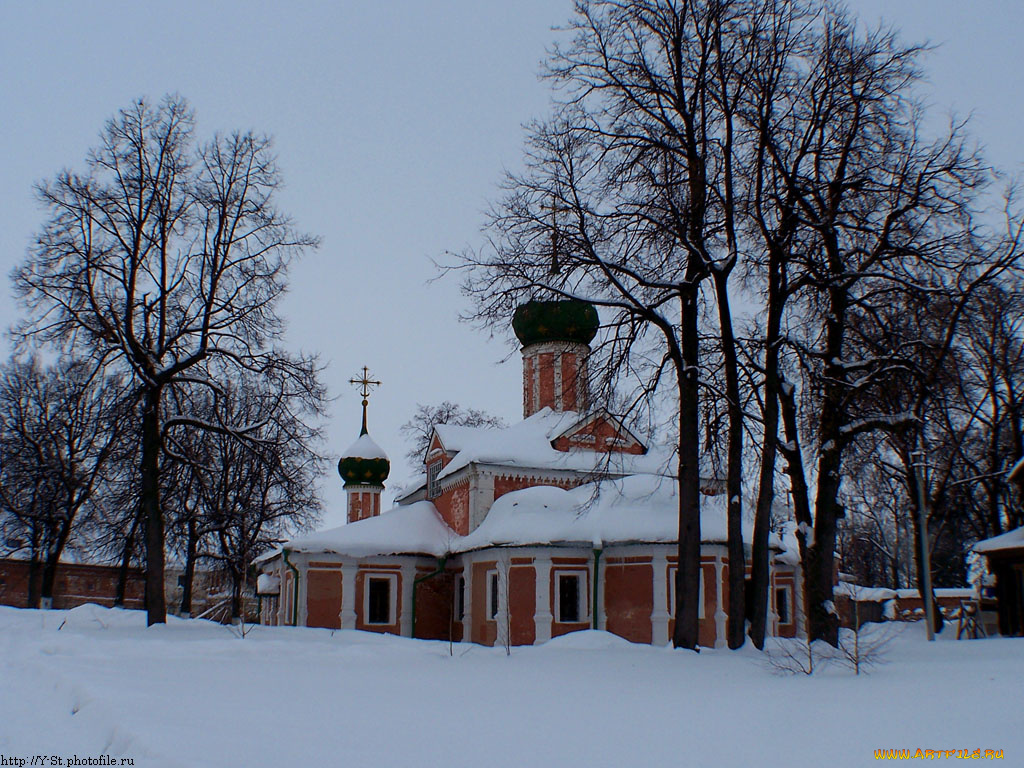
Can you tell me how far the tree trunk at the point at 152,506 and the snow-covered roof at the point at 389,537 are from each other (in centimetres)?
591

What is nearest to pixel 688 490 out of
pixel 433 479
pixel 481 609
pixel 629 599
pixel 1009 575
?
pixel 629 599

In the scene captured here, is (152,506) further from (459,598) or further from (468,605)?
(459,598)

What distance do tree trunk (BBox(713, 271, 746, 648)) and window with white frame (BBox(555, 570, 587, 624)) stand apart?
7.94m

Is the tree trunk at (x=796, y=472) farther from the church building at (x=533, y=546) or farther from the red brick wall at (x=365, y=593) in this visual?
the red brick wall at (x=365, y=593)

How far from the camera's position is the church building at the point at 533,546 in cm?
2198

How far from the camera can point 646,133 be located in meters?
15.9

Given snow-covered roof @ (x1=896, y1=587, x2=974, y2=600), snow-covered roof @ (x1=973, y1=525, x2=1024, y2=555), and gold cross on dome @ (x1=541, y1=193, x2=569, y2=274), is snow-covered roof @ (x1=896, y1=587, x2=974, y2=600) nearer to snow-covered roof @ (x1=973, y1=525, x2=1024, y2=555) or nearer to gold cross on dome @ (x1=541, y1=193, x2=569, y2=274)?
snow-covered roof @ (x1=973, y1=525, x2=1024, y2=555)

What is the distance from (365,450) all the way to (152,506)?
15651mm

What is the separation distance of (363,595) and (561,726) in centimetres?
1971

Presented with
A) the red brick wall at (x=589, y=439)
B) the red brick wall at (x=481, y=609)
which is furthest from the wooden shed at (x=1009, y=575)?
the red brick wall at (x=481, y=609)

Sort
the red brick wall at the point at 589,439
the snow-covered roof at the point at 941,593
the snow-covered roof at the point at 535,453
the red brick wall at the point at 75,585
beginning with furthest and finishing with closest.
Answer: the red brick wall at the point at 75,585, the snow-covered roof at the point at 941,593, the red brick wall at the point at 589,439, the snow-covered roof at the point at 535,453

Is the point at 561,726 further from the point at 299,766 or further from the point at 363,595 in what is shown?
the point at 363,595

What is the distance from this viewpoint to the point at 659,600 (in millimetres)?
21531

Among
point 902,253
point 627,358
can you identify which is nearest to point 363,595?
point 627,358
